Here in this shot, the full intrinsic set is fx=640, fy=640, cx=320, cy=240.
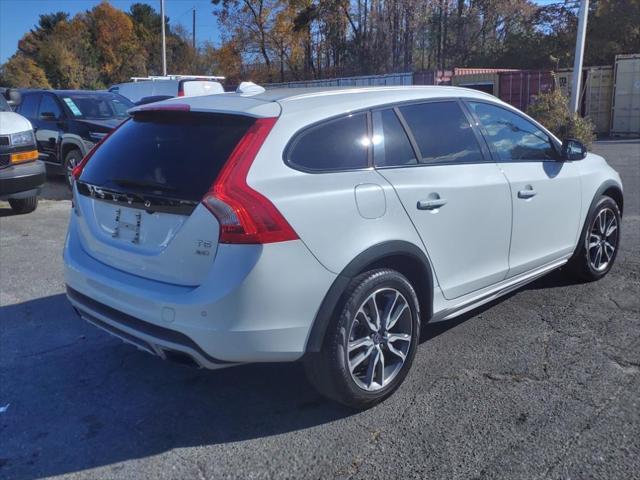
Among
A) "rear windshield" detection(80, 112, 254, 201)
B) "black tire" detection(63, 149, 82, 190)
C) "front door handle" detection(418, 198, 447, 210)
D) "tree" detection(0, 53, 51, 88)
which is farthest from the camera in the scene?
"tree" detection(0, 53, 51, 88)

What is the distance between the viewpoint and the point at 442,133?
4.11m

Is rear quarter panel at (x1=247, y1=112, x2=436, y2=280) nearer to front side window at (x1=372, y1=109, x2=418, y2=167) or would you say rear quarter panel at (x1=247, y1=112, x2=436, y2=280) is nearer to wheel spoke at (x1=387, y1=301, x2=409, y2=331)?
front side window at (x1=372, y1=109, x2=418, y2=167)

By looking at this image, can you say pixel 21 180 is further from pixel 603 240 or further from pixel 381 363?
pixel 603 240

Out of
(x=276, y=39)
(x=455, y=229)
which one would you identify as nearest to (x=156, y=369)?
(x=455, y=229)

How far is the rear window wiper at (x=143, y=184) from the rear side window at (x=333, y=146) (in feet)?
2.07

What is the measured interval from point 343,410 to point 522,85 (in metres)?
22.6

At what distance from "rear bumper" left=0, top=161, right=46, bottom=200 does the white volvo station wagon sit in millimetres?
4874

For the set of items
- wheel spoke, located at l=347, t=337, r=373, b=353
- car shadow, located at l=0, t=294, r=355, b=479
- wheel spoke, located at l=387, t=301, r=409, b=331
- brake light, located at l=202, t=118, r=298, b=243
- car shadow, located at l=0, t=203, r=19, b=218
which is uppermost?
brake light, located at l=202, t=118, r=298, b=243

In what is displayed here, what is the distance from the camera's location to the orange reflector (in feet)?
27.3

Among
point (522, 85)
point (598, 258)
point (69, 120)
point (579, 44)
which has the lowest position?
point (598, 258)

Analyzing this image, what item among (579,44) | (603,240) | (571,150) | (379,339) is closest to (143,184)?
(379,339)

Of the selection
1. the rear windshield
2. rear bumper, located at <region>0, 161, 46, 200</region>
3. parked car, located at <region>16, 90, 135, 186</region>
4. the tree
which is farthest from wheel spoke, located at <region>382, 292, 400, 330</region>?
the tree

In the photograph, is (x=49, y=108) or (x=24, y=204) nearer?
(x=24, y=204)

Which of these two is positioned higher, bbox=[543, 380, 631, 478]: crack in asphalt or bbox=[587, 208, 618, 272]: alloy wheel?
bbox=[587, 208, 618, 272]: alloy wheel
